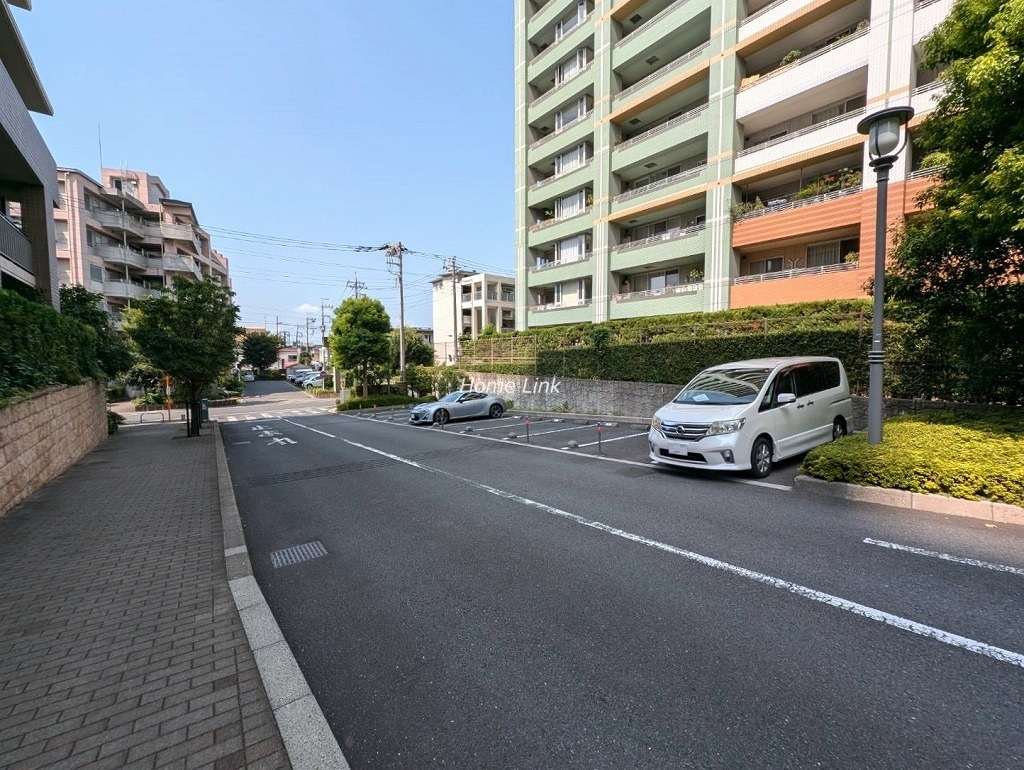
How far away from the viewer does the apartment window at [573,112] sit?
1009 inches

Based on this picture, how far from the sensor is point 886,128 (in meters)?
6.41

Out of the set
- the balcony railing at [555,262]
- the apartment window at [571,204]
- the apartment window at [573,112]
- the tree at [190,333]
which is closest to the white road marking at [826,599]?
the tree at [190,333]

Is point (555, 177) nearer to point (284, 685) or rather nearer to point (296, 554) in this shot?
point (296, 554)

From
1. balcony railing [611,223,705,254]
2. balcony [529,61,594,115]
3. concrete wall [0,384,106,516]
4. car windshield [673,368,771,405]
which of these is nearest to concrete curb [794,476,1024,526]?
car windshield [673,368,771,405]

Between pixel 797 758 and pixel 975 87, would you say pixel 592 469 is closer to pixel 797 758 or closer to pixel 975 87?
pixel 797 758

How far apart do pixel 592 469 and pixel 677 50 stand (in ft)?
77.3

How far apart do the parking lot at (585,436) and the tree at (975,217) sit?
11.1ft

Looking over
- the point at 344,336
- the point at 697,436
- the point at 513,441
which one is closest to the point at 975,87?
the point at 697,436

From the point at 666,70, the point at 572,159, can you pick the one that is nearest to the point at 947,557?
the point at 666,70

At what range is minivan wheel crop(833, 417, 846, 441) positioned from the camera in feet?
29.0

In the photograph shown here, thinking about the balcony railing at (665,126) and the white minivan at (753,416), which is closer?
the white minivan at (753,416)

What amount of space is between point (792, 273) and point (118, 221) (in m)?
48.7

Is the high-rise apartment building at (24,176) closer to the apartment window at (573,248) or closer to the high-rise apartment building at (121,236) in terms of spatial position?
the apartment window at (573,248)

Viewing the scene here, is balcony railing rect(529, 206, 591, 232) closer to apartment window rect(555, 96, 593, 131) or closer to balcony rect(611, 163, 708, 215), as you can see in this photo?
balcony rect(611, 163, 708, 215)
